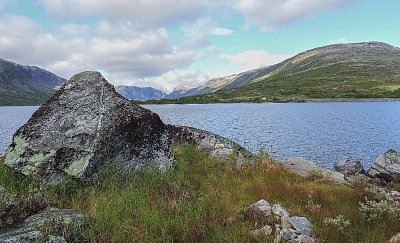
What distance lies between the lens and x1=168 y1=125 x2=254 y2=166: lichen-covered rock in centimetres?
1791

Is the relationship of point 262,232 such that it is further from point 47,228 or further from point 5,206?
point 5,206

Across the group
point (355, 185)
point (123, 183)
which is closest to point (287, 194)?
point (355, 185)

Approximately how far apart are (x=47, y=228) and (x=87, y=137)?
5.41 metres

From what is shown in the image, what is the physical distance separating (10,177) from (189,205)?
644cm

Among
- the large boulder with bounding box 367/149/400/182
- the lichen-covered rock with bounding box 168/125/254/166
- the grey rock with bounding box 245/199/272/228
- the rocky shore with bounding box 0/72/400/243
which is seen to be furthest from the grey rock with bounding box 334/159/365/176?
the grey rock with bounding box 245/199/272/228

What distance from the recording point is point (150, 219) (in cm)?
782

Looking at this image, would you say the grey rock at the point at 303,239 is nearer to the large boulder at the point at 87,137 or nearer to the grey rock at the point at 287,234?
the grey rock at the point at 287,234

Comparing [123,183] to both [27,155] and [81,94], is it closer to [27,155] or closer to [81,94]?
[27,155]

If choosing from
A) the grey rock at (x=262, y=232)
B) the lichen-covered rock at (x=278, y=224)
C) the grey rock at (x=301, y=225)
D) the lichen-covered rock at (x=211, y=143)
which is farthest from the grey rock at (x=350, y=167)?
the grey rock at (x=262, y=232)

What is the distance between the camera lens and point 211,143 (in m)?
19.1

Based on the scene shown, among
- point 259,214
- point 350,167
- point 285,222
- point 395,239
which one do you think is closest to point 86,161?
point 259,214

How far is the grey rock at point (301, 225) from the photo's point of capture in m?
8.18

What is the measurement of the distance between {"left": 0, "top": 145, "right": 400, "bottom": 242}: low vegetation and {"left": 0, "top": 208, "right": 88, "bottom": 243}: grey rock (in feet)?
1.08

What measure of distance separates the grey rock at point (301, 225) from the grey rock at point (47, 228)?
489cm
